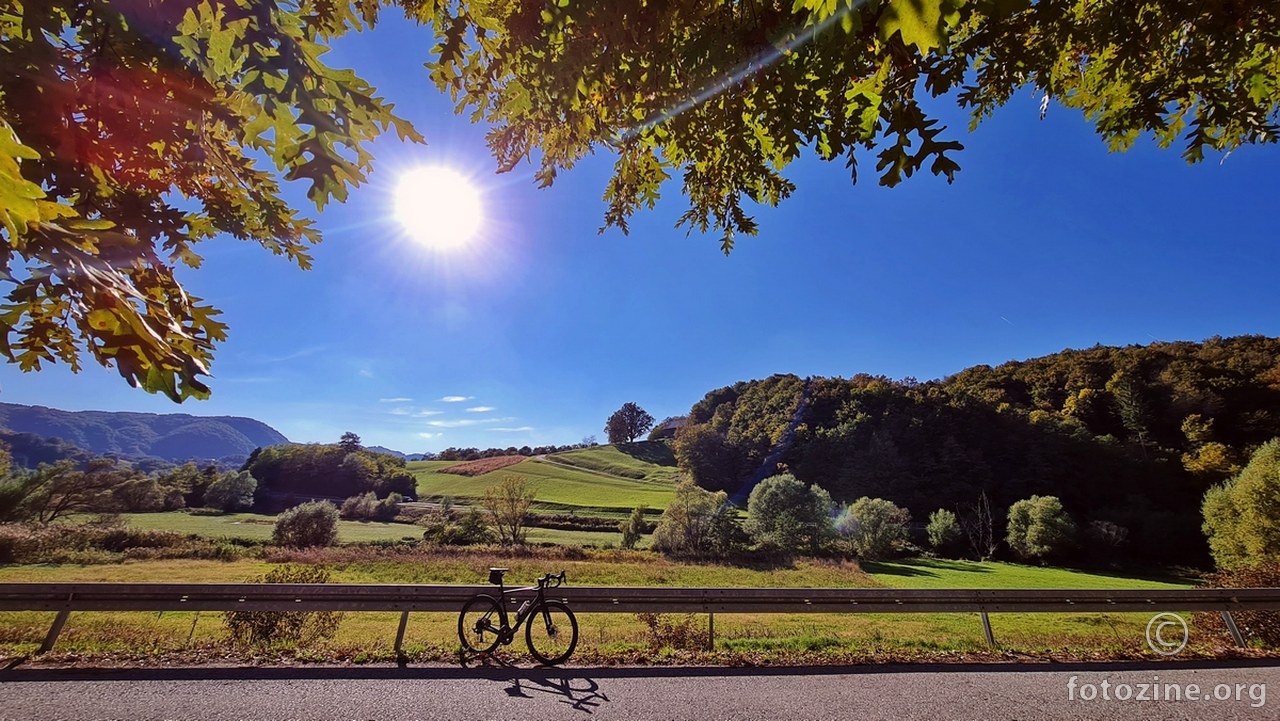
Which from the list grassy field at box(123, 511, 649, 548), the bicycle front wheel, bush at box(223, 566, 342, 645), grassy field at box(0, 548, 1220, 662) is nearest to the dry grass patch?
grassy field at box(123, 511, 649, 548)

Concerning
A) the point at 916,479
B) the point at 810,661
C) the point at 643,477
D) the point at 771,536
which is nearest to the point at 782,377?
the point at 643,477

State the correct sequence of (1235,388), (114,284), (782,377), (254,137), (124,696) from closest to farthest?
(114,284)
(254,137)
(124,696)
(1235,388)
(782,377)

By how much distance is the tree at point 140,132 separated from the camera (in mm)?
1881

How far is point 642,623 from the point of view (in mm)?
12516

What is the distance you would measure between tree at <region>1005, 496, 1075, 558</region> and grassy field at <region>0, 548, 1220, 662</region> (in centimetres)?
615

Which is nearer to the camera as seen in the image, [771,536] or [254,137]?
[254,137]

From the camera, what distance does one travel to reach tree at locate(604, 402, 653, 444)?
146 meters

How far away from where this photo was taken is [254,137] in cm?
280

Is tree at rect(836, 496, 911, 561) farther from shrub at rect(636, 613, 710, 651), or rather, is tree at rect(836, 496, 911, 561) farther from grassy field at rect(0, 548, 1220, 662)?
shrub at rect(636, 613, 710, 651)

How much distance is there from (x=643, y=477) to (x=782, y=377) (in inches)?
1757

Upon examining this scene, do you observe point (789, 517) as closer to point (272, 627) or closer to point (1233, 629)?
point (1233, 629)

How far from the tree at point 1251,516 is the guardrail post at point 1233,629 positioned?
21678 mm

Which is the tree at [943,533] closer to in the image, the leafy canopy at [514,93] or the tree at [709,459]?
the tree at [709,459]

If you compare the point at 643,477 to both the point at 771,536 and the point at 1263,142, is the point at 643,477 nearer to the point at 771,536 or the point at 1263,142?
the point at 771,536
